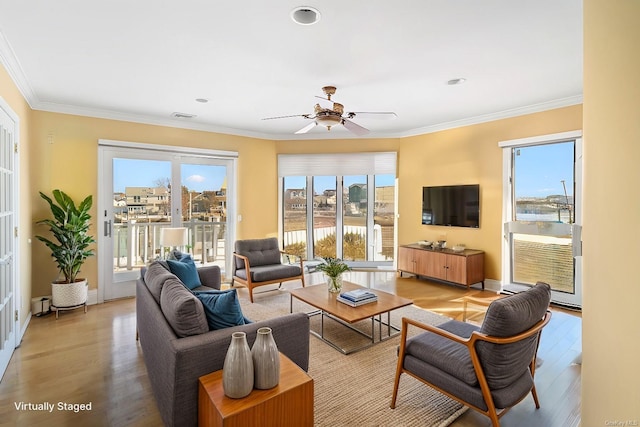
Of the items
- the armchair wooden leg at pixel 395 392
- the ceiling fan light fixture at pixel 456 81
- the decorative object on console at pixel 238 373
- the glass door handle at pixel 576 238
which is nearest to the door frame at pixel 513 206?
the glass door handle at pixel 576 238

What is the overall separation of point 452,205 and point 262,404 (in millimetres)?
4669

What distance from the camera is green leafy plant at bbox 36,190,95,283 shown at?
3.83 m

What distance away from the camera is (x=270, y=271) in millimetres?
4461

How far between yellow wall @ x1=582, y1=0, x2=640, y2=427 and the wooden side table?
1238mm

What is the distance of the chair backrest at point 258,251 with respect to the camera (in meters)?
4.79

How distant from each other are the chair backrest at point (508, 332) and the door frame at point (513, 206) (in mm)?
2454

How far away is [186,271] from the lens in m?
3.31

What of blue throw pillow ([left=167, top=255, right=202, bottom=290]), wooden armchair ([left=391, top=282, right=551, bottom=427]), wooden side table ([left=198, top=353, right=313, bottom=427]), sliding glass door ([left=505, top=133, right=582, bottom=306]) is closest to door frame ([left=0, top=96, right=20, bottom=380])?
blue throw pillow ([left=167, top=255, right=202, bottom=290])

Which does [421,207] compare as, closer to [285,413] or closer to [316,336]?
[316,336]

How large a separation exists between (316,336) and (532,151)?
12.9 feet

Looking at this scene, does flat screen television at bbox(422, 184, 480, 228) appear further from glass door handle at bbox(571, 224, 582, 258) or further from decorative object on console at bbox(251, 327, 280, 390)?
decorative object on console at bbox(251, 327, 280, 390)

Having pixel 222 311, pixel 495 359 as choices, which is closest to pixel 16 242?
pixel 222 311

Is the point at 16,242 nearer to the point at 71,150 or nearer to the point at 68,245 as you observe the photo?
the point at 68,245

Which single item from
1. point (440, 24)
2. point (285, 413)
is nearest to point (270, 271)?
point (285, 413)
